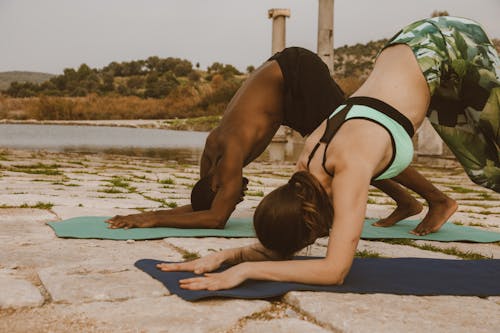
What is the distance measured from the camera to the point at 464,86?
254cm

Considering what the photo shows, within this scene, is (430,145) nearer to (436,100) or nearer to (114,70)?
(436,100)

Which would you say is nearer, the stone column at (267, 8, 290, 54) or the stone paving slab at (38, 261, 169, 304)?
the stone paving slab at (38, 261, 169, 304)

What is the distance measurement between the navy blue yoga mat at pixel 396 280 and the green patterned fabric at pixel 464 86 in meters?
0.41

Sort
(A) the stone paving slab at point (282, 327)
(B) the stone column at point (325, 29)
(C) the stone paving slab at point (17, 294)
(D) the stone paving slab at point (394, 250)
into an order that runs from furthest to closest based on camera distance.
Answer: (B) the stone column at point (325, 29), (D) the stone paving slab at point (394, 250), (C) the stone paving slab at point (17, 294), (A) the stone paving slab at point (282, 327)

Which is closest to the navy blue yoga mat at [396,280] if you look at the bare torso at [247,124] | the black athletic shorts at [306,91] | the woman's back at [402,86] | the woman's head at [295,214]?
the woman's head at [295,214]

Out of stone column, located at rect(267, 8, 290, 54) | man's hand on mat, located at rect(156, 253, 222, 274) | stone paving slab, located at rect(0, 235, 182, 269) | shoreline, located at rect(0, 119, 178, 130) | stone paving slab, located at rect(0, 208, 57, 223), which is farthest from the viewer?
shoreline, located at rect(0, 119, 178, 130)

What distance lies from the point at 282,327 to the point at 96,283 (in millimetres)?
770

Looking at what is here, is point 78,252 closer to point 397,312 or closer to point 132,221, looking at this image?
point 132,221

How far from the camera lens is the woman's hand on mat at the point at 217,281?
1.99m

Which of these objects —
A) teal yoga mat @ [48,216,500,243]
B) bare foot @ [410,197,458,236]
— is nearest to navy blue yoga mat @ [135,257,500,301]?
teal yoga mat @ [48,216,500,243]

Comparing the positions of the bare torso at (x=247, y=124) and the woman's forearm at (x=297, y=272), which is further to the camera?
the bare torso at (x=247, y=124)

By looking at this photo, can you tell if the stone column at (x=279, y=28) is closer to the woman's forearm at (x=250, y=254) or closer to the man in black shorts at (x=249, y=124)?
the man in black shorts at (x=249, y=124)

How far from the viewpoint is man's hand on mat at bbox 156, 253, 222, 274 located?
2.25m

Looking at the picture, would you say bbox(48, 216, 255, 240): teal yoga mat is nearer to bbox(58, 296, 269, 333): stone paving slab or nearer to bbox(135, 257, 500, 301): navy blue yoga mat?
bbox(135, 257, 500, 301): navy blue yoga mat
